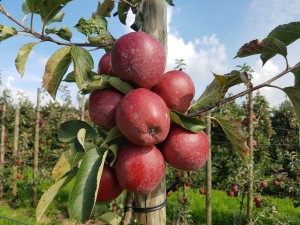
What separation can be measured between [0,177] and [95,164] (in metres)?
6.54

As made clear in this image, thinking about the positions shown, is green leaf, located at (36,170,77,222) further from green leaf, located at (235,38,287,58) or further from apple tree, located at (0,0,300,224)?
green leaf, located at (235,38,287,58)

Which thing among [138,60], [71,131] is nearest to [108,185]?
[71,131]

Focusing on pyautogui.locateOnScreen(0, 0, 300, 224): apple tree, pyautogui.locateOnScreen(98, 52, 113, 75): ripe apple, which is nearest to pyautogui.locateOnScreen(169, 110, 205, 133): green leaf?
pyautogui.locateOnScreen(0, 0, 300, 224): apple tree

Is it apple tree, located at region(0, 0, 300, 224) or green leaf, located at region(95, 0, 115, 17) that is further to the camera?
green leaf, located at region(95, 0, 115, 17)

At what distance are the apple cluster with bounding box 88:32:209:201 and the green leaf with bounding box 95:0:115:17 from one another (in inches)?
15.3

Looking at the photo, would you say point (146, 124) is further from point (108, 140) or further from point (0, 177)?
point (0, 177)

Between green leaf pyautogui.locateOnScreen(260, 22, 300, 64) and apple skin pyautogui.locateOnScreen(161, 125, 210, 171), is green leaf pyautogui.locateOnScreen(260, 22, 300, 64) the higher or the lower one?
the higher one

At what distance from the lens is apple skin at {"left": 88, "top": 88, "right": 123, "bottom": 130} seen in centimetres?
76

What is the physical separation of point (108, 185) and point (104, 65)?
32 cm

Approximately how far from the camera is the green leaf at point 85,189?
26.8 inches

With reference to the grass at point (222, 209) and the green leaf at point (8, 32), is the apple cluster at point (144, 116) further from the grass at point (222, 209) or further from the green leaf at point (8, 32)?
the grass at point (222, 209)

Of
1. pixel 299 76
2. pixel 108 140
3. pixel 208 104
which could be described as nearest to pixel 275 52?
pixel 299 76

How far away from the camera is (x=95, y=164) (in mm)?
725

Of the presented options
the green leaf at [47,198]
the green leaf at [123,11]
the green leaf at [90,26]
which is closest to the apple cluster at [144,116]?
the green leaf at [47,198]
